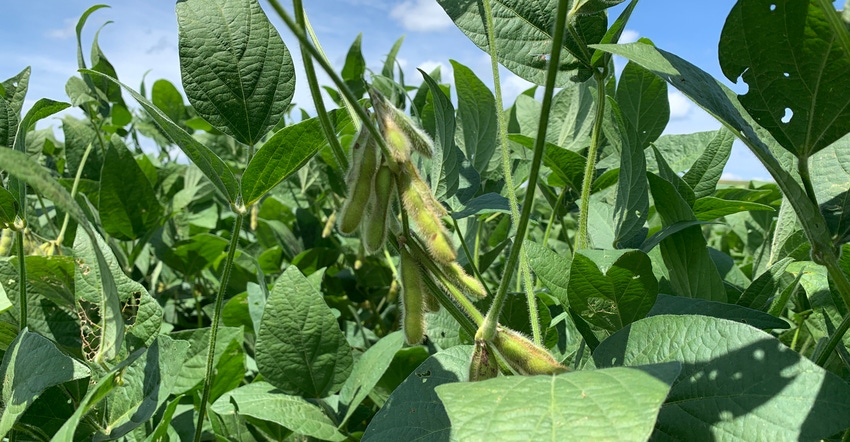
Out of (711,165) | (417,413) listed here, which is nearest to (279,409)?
(417,413)

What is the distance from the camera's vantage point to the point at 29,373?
796 millimetres

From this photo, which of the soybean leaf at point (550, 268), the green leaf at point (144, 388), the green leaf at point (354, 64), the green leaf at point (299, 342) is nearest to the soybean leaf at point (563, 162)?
the soybean leaf at point (550, 268)

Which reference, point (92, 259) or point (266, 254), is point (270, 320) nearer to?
point (92, 259)

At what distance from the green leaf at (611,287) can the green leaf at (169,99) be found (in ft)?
6.39

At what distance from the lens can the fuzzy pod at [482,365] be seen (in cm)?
69

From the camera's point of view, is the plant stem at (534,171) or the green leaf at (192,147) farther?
Result: the green leaf at (192,147)

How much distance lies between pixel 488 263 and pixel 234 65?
0.60 m

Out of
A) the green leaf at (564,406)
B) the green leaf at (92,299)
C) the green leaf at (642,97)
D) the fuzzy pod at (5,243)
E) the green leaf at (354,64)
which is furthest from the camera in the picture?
the green leaf at (354,64)

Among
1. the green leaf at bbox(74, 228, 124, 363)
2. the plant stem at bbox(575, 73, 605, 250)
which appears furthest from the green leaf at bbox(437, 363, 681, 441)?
the green leaf at bbox(74, 228, 124, 363)

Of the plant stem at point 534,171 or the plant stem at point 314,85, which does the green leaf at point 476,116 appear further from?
the plant stem at point 534,171

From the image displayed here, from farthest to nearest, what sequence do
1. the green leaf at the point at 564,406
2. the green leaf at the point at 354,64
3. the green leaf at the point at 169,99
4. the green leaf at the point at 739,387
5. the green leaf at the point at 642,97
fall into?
the green leaf at the point at 169,99 → the green leaf at the point at 354,64 → the green leaf at the point at 642,97 → the green leaf at the point at 739,387 → the green leaf at the point at 564,406

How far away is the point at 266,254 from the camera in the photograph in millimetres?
1882

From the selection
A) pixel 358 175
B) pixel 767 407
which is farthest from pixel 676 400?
pixel 358 175

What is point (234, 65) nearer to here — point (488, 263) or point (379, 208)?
point (379, 208)
